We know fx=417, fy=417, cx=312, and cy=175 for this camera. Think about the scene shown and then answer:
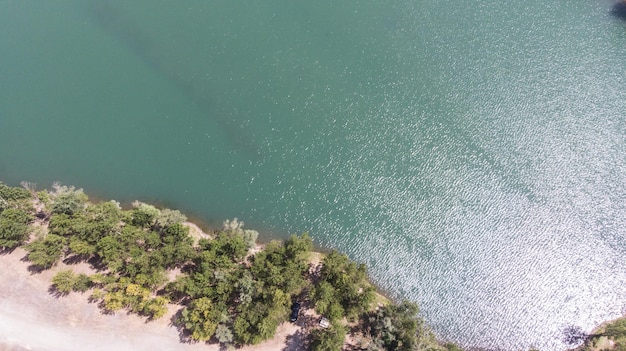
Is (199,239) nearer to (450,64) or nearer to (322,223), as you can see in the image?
(322,223)

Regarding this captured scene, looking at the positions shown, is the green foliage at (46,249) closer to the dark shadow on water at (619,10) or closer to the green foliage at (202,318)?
the green foliage at (202,318)

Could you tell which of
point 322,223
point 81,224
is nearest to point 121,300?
point 81,224

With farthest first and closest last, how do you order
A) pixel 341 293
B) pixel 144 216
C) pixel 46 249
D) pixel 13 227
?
pixel 144 216, pixel 13 227, pixel 46 249, pixel 341 293

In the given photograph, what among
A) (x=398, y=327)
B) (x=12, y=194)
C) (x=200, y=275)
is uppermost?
(x=12, y=194)

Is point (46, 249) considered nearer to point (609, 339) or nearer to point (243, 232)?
point (243, 232)

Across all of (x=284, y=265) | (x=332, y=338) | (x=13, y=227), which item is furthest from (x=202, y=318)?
(x=13, y=227)

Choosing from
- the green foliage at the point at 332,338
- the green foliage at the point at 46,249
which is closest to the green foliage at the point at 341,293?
the green foliage at the point at 332,338

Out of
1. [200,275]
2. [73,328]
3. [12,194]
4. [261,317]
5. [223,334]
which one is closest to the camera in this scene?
[261,317]
